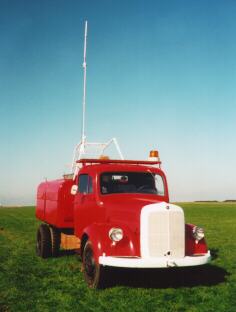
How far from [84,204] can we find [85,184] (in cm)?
50

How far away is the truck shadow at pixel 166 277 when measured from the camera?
8484 mm

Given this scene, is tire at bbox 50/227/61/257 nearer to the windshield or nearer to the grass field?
the grass field

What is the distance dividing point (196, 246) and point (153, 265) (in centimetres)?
121

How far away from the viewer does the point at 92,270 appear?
26.8ft

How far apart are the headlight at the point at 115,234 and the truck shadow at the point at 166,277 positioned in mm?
810

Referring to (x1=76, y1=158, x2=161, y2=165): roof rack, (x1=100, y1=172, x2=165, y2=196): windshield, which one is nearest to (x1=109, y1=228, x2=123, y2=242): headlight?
(x1=100, y1=172, x2=165, y2=196): windshield

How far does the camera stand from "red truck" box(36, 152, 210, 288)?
759 centimetres

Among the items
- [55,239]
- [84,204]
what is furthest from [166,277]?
[55,239]

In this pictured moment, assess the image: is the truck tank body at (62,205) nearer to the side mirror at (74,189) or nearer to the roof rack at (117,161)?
the side mirror at (74,189)

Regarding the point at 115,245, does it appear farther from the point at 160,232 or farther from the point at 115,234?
the point at 160,232

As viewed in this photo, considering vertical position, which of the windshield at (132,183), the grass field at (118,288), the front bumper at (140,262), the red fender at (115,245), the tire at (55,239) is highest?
the windshield at (132,183)

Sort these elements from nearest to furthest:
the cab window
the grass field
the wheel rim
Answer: the grass field → the wheel rim → the cab window

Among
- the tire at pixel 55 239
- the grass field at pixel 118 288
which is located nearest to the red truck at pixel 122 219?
the tire at pixel 55 239

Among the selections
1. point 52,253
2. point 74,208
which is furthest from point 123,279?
point 52,253
